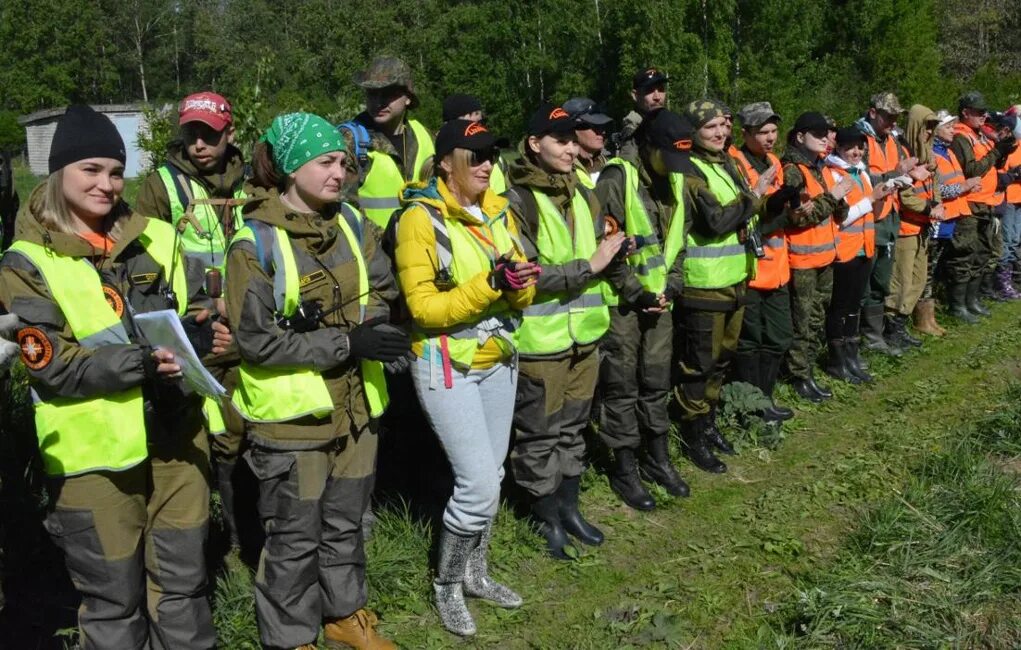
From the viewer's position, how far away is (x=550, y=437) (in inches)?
190

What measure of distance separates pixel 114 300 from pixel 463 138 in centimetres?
160

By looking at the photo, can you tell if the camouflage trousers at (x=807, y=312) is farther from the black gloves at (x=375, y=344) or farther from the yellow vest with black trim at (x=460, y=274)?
the black gloves at (x=375, y=344)

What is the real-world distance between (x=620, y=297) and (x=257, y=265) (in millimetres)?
2434

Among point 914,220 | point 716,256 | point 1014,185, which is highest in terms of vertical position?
point 716,256

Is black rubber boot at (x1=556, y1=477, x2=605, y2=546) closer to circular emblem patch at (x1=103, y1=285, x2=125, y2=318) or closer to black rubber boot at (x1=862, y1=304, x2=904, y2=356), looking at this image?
circular emblem patch at (x1=103, y1=285, x2=125, y2=318)

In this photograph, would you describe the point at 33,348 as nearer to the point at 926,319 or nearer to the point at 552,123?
the point at 552,123

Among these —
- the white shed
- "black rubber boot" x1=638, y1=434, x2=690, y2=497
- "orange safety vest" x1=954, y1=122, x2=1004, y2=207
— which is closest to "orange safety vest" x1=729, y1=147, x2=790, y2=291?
"black rubber boot" x1=638, y1=434, x2=690, y2=497

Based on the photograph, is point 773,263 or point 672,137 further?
point 773,263

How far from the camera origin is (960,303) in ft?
33.4

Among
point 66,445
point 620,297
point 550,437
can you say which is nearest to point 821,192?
point 620,297

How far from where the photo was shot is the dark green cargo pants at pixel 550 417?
15.5 feet

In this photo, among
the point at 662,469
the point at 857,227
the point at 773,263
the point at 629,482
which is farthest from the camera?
the point at 857,227

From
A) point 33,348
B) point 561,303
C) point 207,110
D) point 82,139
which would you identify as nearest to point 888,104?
point 561,303

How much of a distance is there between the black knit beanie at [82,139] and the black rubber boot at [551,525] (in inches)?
113
